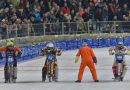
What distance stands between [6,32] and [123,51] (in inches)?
322

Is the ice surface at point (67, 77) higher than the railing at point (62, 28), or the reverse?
the railing at point (62, 28)

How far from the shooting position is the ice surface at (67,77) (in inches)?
827

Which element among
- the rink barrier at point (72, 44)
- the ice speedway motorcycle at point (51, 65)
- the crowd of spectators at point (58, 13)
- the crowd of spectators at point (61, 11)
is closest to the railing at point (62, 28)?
the crowd of spectators at point (58, 13)

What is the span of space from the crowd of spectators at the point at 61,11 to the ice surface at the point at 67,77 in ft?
6.56

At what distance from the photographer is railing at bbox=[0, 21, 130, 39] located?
31.6m

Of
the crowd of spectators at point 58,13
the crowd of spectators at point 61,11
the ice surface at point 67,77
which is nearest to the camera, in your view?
the ice surface at point 67,77

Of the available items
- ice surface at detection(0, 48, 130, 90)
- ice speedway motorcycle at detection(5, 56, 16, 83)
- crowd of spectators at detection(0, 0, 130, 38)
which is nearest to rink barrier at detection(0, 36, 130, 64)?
ice surface at detection(0, 48, 130, 90)

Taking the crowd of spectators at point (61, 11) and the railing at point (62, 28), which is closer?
the railing at point (62, 28)

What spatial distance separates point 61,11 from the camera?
36.4 metres

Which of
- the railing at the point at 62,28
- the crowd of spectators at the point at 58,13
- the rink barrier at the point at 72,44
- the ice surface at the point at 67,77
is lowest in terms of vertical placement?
the ice surface at the point at 67,77

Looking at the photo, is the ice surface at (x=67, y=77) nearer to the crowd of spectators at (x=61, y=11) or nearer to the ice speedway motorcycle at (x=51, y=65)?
the ice speedway motorcycle at (x=51, y=65)

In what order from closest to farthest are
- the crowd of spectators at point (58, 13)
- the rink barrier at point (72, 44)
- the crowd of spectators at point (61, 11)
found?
1. the rink barrier at point (72, 44)
2. the crowd of spectators at point (58, 13)
3. the crowd of spectators at point (61, 11)

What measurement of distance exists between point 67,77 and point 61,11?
10428 millimetres

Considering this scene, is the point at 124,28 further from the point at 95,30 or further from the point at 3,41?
the point at 3,41
